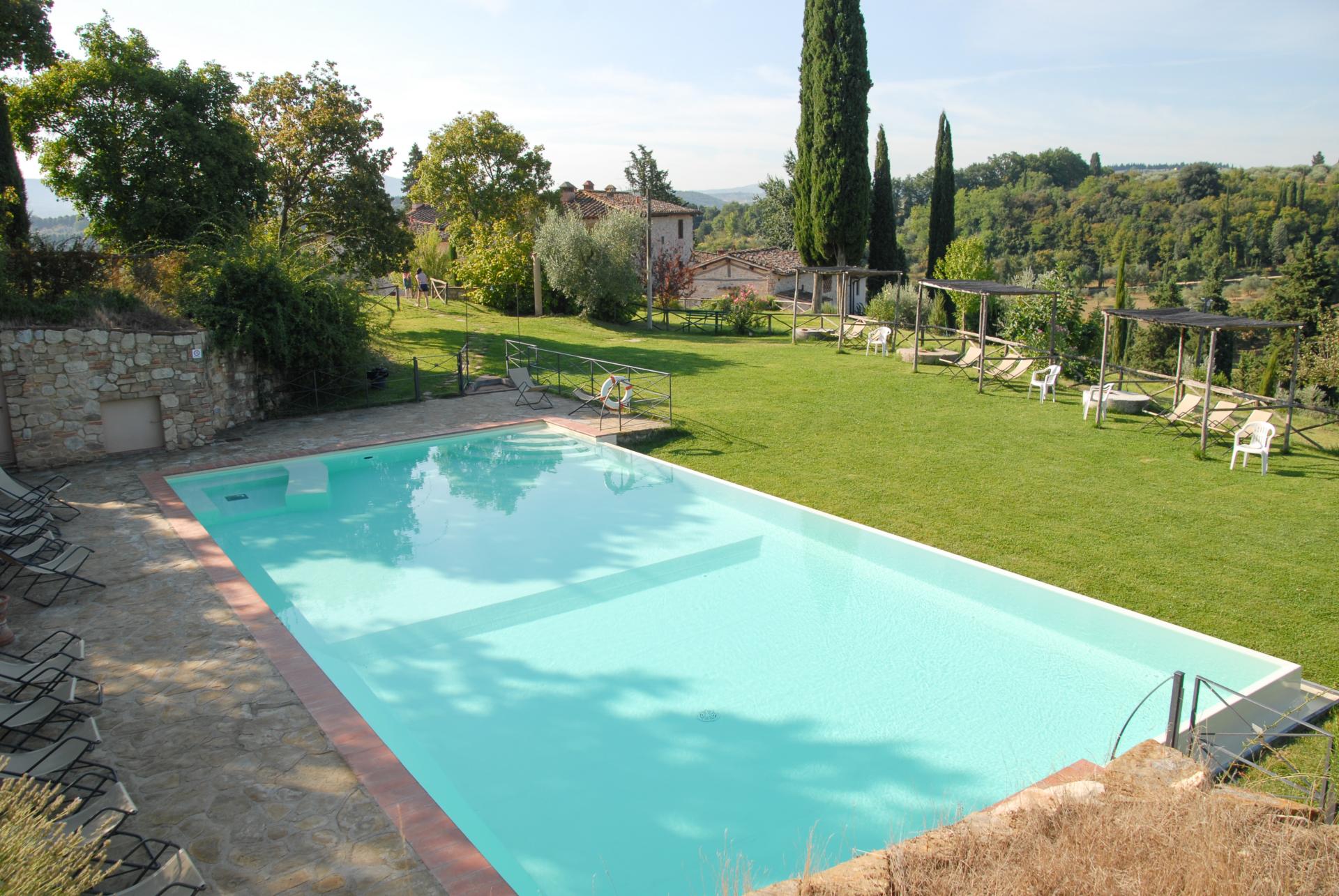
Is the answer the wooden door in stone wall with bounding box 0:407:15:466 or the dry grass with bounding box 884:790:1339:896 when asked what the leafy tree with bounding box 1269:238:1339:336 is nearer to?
the dry grass with bounding box 884:790:1339:896

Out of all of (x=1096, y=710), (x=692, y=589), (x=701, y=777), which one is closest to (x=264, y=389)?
(x=692, y=589)

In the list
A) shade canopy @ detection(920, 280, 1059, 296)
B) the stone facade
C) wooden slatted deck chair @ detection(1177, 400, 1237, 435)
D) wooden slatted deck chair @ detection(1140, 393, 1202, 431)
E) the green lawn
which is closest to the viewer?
the green lawn

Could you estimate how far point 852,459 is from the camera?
43.5ft

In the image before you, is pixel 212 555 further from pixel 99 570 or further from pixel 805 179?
pixel 805 179

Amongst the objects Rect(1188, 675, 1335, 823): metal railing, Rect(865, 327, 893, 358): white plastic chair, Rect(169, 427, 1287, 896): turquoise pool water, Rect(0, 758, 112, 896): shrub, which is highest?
Rect(865, 327, 893, 358): white plastic chair

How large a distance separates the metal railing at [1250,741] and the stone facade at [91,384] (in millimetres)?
14261

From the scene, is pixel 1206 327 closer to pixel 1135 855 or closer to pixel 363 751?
pixel 1135 855

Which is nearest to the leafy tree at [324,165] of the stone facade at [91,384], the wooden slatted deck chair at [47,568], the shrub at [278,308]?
the shrub at [278,308]

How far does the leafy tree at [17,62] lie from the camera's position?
15.7 m

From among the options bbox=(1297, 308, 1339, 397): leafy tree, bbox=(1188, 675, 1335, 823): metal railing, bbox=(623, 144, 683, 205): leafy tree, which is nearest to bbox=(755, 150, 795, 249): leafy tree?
bbox=(623, 144, 683, 205): leafy tree

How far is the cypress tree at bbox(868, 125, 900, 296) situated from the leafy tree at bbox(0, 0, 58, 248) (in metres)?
26.7

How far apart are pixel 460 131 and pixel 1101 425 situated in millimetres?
28908

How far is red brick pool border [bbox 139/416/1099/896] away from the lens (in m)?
4.56

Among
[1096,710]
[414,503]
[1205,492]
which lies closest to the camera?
[1096,710]
